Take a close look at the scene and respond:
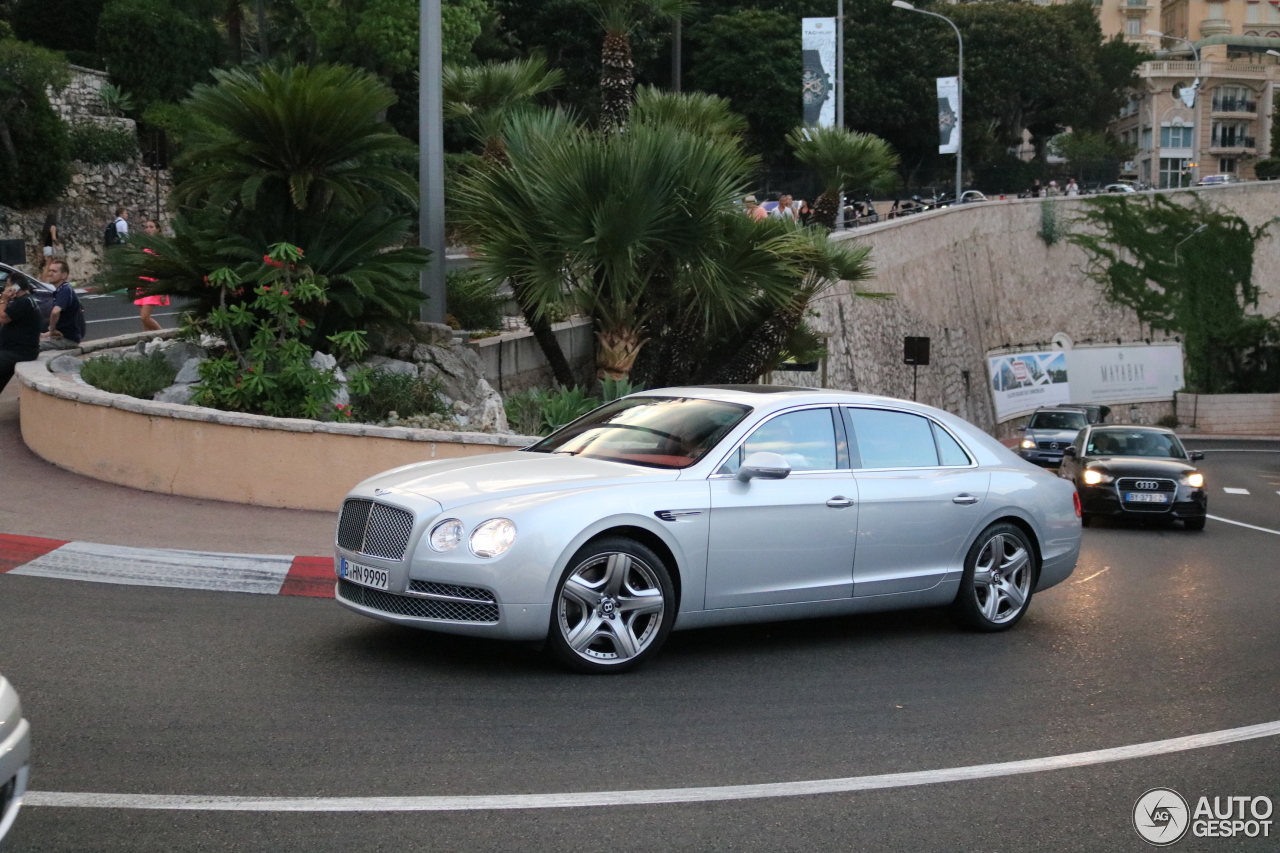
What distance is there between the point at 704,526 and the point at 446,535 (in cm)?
137

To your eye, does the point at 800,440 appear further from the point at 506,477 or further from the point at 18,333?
the point at 18,333

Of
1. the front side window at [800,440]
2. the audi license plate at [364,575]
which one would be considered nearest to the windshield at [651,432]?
the front side window at [800,440]

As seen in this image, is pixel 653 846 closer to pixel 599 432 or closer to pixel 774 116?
pixel 599 432

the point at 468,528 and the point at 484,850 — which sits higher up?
the point at 468,528

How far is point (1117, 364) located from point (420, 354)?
45.6 metres

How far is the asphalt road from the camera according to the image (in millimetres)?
4691

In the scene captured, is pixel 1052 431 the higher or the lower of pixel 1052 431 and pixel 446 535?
the lower

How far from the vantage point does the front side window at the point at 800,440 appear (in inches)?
297

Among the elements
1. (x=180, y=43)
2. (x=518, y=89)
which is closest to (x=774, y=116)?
(x=180, y=43)

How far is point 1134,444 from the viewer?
2000cm

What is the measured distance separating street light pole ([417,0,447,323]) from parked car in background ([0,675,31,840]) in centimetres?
1052

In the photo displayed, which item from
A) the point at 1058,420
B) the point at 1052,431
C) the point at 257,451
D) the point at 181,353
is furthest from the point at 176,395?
the point at 1058,420

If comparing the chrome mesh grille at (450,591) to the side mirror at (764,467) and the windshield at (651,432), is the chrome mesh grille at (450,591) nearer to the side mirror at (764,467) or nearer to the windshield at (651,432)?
Answer: the windshield at (651,432)

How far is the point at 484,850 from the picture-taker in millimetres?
4418
